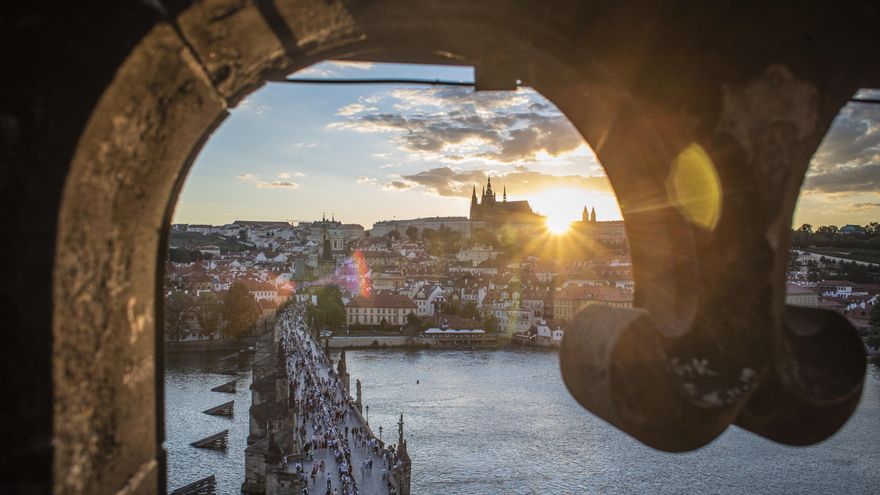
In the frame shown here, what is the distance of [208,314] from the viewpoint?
38.8 meters

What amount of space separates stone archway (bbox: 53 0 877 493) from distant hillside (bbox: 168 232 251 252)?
10018cm

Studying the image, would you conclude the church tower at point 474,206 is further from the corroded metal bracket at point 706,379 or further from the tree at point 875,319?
the corroded metal bracket at point 706,379

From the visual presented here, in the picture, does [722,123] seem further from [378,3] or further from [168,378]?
[168,378]

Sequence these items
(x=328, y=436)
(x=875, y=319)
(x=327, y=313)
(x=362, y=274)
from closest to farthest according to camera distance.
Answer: (x=328, y=436), (x=875, y=319), (x=327, y=313), (x=362, y=274)

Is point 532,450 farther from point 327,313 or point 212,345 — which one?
point 327,313

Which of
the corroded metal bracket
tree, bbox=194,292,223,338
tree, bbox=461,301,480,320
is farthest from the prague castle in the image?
the corroded metal bracket

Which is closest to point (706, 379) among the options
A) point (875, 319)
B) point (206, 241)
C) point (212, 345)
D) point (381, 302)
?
point (212, 345)

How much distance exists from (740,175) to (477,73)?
625mm

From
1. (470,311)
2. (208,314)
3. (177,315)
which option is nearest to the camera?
(177,315)

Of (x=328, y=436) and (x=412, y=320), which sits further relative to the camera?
(x=412, y=320)

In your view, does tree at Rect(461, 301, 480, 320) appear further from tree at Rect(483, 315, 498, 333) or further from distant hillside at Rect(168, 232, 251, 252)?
distant hillside at Rect(168, 232, 251, 252)

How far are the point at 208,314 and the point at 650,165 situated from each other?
132 ft

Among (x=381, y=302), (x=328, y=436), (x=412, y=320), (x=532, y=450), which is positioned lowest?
(x=532, y=450)

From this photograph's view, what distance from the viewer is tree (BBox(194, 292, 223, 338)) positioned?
38.5 metres
